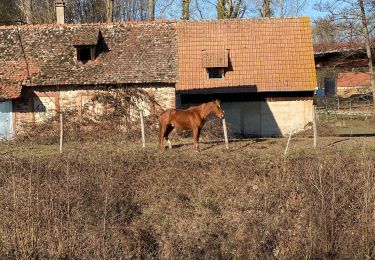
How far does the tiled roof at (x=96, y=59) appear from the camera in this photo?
24172 millimetres

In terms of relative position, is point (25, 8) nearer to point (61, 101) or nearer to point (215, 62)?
point (61, 101)

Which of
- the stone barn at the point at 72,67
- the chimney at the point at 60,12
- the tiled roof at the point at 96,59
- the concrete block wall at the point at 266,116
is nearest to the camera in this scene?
the stone barn at the point at 72,67

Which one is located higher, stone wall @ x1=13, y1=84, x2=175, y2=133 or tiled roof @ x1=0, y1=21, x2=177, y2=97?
tiled roof @ x1=0, y1=21, x2=177, y2=97

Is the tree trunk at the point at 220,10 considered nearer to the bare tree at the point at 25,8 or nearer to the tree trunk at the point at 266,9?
the tree trunk at the point at 266,9

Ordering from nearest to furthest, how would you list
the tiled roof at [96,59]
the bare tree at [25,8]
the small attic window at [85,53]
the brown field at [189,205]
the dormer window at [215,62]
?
the brown field at [189,205] → the tiled roof at [96,59] → the small attic window at [85,53] → the dormer window at [215,62] → the bare tree at [25,8]

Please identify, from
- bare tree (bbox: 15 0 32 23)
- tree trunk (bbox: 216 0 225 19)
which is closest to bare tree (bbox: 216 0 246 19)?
tree trunk (bbox: 216 0 225 19)

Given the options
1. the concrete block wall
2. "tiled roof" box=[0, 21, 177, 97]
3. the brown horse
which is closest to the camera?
the brown horse

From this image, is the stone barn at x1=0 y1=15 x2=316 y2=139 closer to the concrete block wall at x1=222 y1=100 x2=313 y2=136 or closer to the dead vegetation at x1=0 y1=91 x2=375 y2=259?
the concrete block wall at x1=222 y1=100 x2=313 y2=136

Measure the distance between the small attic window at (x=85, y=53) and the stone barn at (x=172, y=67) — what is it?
0.05 meters

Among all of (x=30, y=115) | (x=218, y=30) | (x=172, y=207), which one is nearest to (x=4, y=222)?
(x=172, y=207)

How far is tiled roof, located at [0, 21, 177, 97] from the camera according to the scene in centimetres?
2417

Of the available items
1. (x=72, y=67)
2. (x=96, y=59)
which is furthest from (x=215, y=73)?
(x=72, y=67)

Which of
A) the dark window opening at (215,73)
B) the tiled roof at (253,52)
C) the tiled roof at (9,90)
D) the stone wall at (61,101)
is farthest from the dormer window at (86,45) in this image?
the dark window opening at (215,73)

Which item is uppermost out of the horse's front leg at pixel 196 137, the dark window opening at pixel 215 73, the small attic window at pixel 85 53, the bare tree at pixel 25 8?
the bare tree at pixel 25 8
